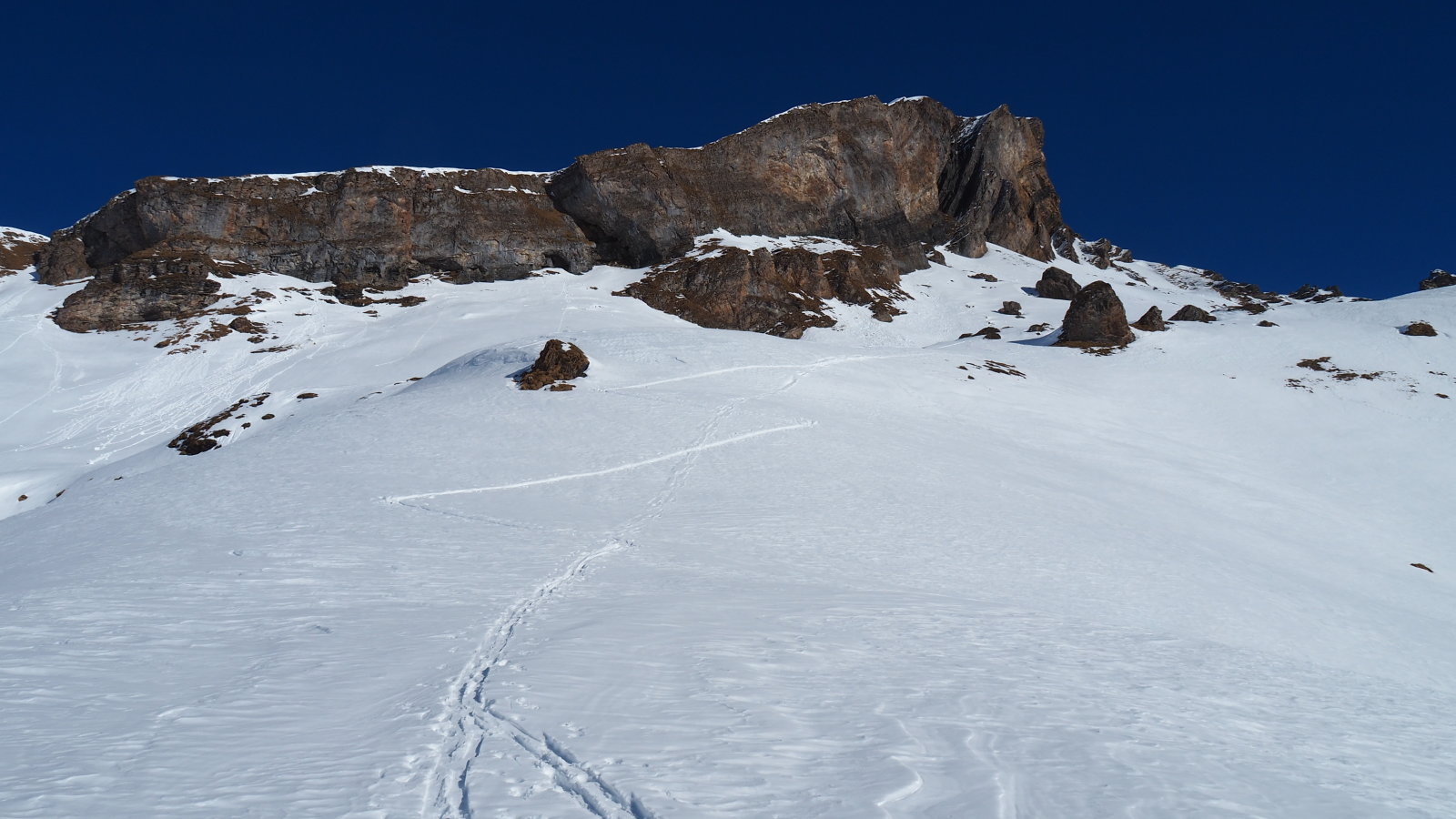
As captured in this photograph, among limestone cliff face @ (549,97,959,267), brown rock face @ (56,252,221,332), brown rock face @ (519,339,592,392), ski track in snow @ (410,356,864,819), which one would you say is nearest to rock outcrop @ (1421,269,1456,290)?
limestone cliff face @ (549,97,959,267)

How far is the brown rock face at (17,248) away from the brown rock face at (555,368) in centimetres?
6731

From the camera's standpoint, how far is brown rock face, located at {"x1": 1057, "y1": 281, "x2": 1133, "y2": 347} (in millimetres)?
46875

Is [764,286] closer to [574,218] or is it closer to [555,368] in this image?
[574,218]

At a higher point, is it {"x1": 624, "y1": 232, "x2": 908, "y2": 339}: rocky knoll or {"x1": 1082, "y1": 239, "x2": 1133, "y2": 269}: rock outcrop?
Result: {"x1": 1082, "y1": 239, "x2": 1133, "y2": 269}: rock outcrop

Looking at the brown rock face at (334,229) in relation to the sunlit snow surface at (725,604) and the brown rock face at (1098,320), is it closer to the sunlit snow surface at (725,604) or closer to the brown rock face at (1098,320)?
the sunlit snow surface at (725,604)

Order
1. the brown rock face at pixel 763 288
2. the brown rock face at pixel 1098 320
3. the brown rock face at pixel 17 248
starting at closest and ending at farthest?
1. the brown rock face at pixel 1098 320
2. the brown rock face at pixel 763 288
3. the brown rock face at pixel 17 248

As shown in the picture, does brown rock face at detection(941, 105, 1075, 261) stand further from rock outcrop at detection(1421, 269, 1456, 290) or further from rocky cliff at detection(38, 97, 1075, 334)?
rock outcrop at detection(1421, 269, 1456, 290)

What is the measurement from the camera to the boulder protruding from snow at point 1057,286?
71.7m

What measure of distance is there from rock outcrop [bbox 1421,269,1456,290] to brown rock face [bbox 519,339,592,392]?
8145cm

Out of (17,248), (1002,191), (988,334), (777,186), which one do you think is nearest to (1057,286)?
(988,334)

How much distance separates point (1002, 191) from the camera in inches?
3797

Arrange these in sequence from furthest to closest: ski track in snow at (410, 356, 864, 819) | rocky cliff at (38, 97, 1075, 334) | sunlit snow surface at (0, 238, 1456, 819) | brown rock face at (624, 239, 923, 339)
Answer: rocky cliff at (38, 97, 1075, 334)
brown rock face at (624, 239, 923, 339)
sunlit snow surface at (0, 238, 1456, 819)
ski track in snow at (410, 356, 864, 819)

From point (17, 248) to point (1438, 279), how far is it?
137911mm

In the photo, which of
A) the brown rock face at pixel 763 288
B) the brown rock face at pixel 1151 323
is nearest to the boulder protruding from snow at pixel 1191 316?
the brown rock face at pixel 1151 323
